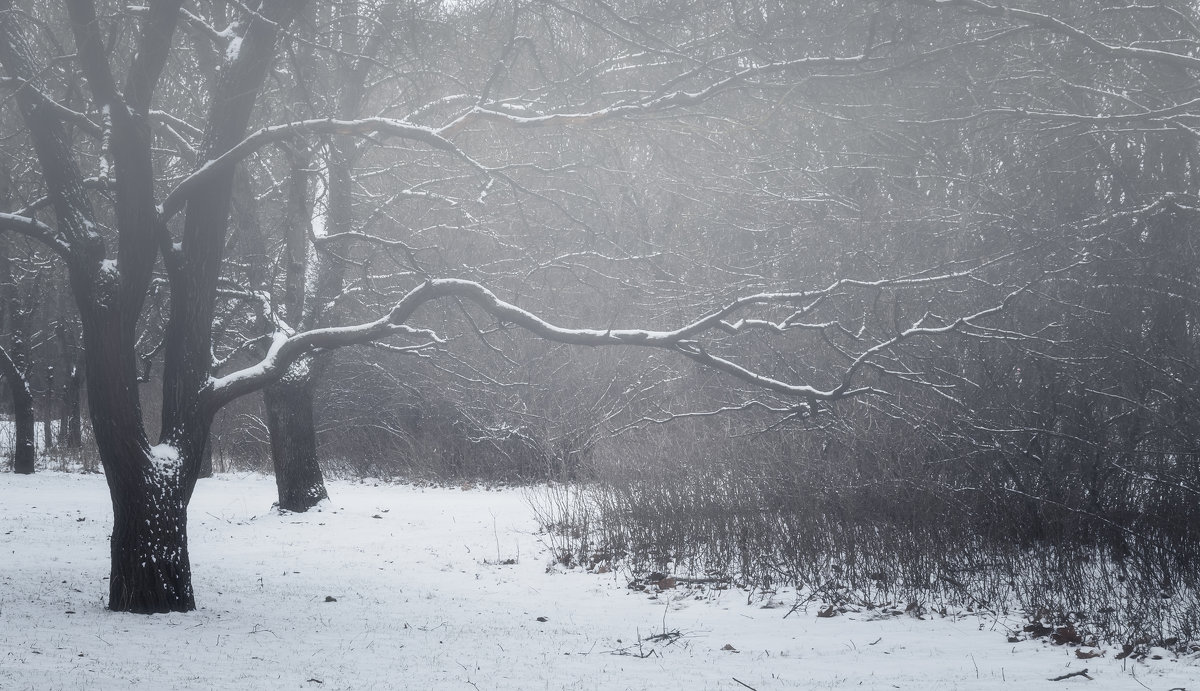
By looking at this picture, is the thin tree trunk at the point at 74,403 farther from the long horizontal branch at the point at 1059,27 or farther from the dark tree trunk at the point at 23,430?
the long horizontal branch at the point at 1059,27

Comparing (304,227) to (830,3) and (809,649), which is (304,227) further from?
(809,649)

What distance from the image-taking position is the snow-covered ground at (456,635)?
17.3ft

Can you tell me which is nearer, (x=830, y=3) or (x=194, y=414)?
(x=194, y=414)

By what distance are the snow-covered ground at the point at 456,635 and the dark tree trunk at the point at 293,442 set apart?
104 inches

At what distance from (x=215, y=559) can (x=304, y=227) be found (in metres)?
5.48

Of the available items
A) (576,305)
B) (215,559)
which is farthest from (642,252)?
(215,559)

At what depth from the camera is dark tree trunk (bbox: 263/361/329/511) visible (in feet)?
43.5

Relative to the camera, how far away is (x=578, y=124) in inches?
271

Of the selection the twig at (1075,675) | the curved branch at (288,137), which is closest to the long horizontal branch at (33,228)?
the curved branch at (288,137)

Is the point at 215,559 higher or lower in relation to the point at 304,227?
lower

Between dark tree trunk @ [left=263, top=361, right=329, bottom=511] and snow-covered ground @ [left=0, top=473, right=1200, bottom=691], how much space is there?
8.66 ft

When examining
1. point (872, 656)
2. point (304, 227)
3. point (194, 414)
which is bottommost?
point (872, 656)

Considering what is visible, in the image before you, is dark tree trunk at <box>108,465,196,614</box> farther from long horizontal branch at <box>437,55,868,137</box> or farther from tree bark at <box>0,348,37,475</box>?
tree bark at <box>0,348,37,475</box>

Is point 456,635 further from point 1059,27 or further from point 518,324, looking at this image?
point 1059,27
